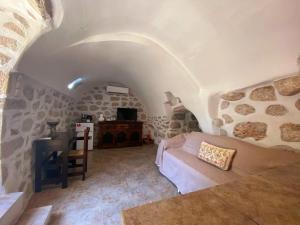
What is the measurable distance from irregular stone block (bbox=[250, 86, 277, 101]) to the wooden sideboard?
3499mm

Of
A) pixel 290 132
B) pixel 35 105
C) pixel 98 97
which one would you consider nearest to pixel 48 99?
pixel 35 105

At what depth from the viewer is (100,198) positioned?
84.4 inches

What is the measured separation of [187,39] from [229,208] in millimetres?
1885

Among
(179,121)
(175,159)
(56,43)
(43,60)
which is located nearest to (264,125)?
(175,159)

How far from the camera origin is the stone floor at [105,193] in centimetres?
179

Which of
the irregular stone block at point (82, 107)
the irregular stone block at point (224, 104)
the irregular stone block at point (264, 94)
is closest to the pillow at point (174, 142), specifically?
the irregular stone block at point (224, 104)

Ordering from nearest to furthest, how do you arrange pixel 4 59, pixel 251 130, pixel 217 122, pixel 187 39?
pixel 4 59
pixel 187 39
pixel 251 130
pixel 217 122

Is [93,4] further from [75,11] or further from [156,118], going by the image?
[156,118]

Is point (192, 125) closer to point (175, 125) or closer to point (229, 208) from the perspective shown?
point (175, 125)

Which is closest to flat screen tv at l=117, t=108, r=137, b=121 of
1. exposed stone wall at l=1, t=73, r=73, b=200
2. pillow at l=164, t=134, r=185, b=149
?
pillow at l=164, t=134, r=185, b=149

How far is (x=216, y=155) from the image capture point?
7.41 ft

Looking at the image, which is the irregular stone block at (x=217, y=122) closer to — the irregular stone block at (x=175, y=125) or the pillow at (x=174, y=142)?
the pillow at (x=174, y=142)

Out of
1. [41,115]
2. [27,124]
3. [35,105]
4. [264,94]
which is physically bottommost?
[27,124]

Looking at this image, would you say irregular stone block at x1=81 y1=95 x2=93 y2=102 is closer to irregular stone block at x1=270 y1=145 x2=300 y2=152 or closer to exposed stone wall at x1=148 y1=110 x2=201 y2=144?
exposed stone wall at x1=148 y1=110 x2=201 y2=144
